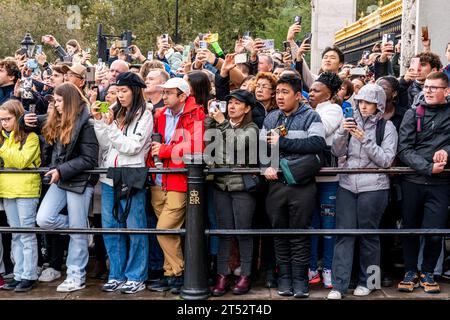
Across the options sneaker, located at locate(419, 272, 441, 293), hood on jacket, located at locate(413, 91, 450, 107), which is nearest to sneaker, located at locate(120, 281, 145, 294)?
sneaker, located at locate(419, 272, 441, 293)

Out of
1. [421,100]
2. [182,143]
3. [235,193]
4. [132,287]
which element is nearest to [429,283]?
[421,100]

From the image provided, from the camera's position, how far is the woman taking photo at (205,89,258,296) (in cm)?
573

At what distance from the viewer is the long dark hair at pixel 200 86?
6316 mm

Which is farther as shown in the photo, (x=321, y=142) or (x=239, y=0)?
(x=239, y=0)

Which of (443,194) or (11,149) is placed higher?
(11,149)

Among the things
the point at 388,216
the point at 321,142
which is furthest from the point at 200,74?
the point at 388,216

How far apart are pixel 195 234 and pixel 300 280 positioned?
3.37 ft

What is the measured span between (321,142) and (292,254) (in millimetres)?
1028

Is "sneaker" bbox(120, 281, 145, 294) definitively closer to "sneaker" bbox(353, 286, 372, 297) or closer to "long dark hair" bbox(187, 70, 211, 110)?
"long dark hair" bbox(187, 70, 211, 110)

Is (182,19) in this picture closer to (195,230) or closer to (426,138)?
(426,138)

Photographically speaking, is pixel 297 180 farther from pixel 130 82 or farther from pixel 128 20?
pixel 128 20

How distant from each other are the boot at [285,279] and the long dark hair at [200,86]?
176cm
